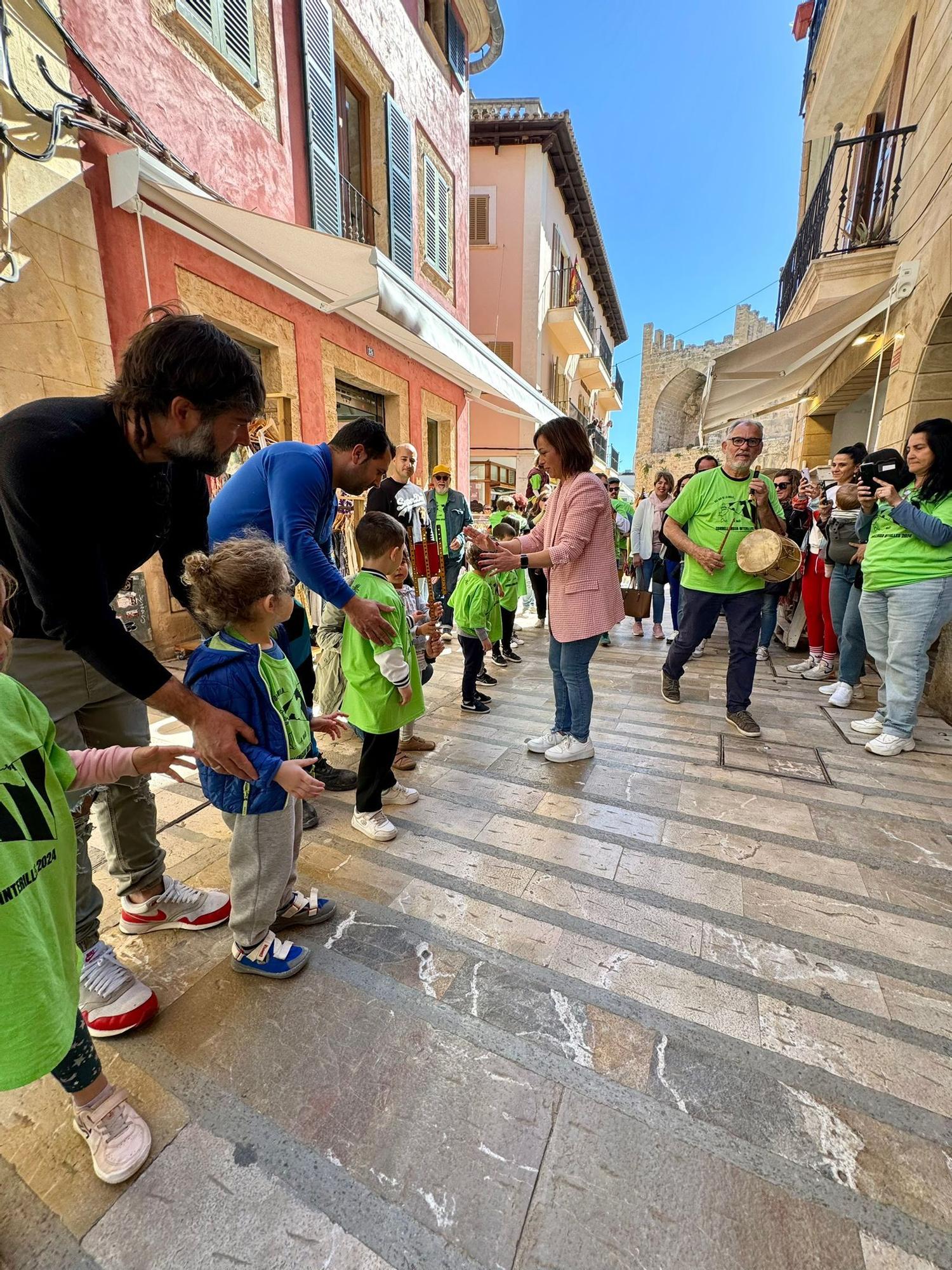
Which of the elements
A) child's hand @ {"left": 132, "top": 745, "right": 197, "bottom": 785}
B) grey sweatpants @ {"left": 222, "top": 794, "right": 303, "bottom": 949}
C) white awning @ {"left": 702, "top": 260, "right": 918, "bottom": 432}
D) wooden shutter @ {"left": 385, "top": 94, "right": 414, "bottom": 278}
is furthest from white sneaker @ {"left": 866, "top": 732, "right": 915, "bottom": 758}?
wooden shutter @ {"left": 385, "top": 94, "right": 414, "bottom": 278}

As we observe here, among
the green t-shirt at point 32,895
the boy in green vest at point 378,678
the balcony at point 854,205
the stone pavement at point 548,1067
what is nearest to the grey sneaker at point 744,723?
the stone pavement at point 548,1067

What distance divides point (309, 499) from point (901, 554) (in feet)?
10.8

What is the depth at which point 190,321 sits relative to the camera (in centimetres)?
132

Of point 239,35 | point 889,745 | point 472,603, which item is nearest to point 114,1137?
point 472,603

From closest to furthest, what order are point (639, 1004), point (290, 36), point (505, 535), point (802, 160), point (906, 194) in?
point (639, 1004) < point (505, 535) < point (906, 194) < point (290, 36) < point (802, 160)

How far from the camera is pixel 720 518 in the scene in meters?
3.61

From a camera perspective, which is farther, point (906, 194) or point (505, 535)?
point (906, 194)

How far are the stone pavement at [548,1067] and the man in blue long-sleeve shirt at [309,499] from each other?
1.10 meters

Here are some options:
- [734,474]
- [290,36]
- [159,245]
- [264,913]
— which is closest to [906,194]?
[734,474]

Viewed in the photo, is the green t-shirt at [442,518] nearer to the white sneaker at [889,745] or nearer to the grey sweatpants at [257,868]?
the white sneaker at [889,745]

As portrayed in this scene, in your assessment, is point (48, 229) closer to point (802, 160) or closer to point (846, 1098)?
point (846, 1098)

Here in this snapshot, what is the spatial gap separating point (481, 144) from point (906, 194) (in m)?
12.9

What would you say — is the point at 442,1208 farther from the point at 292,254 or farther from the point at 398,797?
the point at 292,254

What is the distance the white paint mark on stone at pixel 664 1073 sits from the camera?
128cm
